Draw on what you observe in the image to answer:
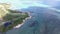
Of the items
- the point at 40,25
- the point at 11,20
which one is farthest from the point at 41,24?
the point at 11,20

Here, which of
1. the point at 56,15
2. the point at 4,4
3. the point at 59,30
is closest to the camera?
the point at 59,30

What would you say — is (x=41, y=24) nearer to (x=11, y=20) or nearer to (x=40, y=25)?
(x=40, y=25)

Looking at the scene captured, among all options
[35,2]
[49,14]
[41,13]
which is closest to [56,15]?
[49,14]

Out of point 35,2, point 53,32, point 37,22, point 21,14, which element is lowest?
point 53,32

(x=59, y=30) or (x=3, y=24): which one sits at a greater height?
(x=3, y=24)

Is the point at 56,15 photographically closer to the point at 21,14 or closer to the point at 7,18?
the point at 21,14

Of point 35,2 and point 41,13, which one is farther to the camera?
point 35,2

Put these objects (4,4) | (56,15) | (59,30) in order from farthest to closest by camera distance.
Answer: (4,4)
(56,15)
(59,30)
